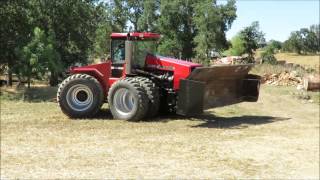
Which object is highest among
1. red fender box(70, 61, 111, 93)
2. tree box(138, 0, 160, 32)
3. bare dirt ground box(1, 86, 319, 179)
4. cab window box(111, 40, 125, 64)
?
tree box(138, 0, 160, 32)

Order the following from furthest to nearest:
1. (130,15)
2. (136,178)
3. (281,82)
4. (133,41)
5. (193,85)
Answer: (130,15) → (281,82) → (133,41) → (193,85) → (136,178)

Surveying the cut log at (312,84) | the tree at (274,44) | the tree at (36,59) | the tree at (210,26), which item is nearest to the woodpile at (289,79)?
the cut log at (312,84)

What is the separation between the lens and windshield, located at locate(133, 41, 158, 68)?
13148 mm

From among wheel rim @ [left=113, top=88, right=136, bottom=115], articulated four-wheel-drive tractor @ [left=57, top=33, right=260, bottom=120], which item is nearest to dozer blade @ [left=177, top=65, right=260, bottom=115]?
articulated four-wheel-drive tractor @ [left=57, top=33, right=260, bottom=120]

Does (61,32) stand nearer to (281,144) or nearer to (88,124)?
(88,124)

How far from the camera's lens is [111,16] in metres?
52.0

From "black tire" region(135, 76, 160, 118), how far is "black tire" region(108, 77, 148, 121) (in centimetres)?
9

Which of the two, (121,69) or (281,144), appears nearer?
(281,144)

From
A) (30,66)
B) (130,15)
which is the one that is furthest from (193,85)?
(130,15)

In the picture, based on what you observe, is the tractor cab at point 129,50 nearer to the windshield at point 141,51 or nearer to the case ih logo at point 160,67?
the windshield at point 141,51

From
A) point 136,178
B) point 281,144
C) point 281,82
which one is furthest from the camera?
point 281,82

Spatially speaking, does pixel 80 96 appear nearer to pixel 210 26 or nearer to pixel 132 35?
pixel 132 35

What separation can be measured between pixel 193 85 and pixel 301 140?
2658mm

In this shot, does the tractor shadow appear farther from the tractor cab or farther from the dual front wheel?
the tractor cab
